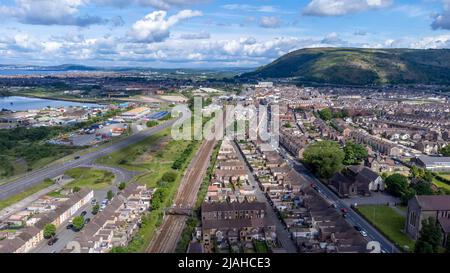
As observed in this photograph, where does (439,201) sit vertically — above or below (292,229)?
above

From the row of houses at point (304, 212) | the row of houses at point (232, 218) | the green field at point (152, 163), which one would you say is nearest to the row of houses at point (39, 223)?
the green field at point (152, 163)

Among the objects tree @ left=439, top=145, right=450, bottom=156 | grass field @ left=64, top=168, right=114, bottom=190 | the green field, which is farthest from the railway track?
tree @ left=439, top=145, right=450, bottom=156

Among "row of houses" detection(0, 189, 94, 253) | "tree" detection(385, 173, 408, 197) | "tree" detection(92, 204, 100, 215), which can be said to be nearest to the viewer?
"row of houses" detection(0, 189, 94, 253)

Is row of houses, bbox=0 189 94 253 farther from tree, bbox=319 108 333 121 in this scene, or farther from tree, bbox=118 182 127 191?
tree, bbox=319 108 333 121

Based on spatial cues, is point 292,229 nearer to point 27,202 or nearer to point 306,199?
point 306,199

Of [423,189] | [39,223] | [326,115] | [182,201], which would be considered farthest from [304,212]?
[326,115]

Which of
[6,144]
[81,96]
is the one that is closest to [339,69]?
[81,96]

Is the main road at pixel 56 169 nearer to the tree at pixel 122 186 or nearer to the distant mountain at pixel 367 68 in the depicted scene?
the tree at pixel 122 186
